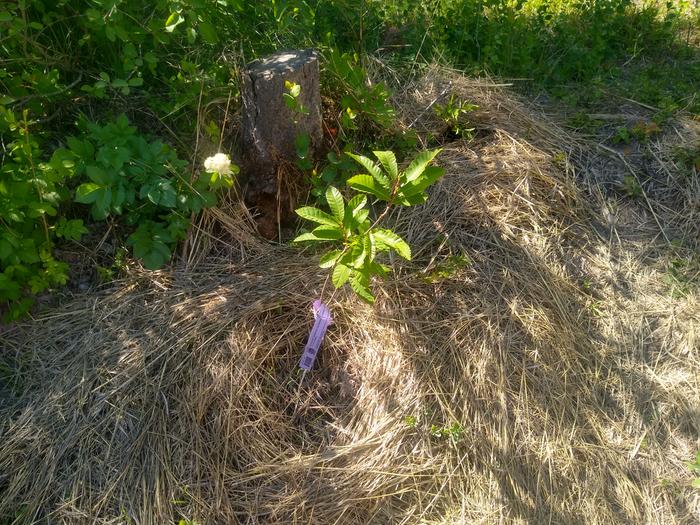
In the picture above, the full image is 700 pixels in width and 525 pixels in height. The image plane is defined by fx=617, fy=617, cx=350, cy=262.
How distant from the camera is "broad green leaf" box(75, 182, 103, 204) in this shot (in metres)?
2.18

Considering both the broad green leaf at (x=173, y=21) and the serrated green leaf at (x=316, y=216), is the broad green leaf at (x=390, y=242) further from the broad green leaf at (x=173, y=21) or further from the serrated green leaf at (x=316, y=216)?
the broad green leaf at (x=173, y=21)

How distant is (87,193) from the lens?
2191mm

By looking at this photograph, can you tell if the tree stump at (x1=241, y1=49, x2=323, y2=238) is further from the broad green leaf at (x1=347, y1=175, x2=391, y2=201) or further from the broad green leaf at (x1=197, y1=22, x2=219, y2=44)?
the broad green leaf at (x1=347, y1=175, x2=391, y2=201)

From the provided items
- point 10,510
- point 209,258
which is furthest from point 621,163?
point 10,510

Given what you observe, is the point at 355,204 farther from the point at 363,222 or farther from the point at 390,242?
the point at 390,242

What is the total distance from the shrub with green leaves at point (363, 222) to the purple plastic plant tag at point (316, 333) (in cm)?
30

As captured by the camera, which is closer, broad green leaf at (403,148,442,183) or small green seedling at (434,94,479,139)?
broad green leaf at (403,148,442,183)

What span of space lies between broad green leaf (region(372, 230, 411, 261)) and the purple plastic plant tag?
445 millimetres

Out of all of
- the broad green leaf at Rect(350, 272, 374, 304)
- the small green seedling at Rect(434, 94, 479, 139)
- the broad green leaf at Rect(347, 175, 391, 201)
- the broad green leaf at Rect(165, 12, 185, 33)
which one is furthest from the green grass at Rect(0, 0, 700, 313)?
the broad green leaf at Rect(350, 272, 374, 304)

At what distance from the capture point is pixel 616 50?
3770mm

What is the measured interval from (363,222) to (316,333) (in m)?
0.50

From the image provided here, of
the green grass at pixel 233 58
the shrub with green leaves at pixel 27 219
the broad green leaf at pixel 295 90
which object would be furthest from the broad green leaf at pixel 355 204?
the shrub with green leaves at pixel 27 219

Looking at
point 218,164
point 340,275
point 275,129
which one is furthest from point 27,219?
point 340,275

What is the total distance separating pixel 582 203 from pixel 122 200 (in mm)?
1984
